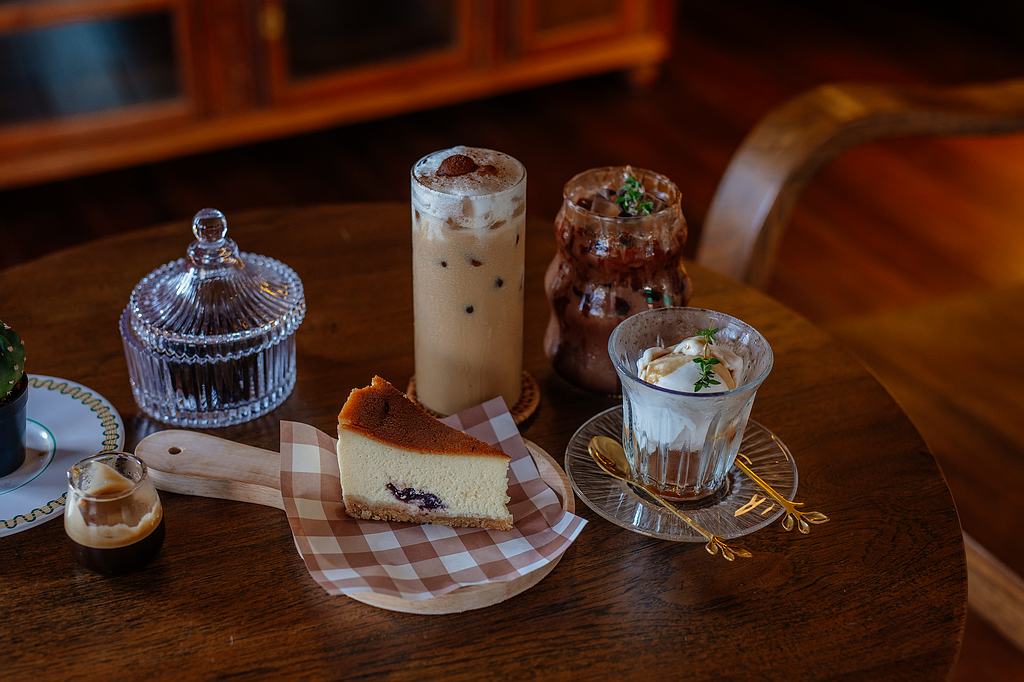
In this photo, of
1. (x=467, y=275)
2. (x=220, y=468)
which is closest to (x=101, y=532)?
(x=220, y=468)

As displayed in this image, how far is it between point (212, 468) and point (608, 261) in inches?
14.7

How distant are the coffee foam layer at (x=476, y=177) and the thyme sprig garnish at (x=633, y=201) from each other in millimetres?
114

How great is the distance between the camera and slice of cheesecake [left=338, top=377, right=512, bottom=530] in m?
0.85

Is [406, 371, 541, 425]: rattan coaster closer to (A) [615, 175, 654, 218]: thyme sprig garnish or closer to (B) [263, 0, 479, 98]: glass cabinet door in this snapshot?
(A) [615, 175, 654, 218]: thyme sprig garnish

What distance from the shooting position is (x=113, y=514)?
80 centimetres

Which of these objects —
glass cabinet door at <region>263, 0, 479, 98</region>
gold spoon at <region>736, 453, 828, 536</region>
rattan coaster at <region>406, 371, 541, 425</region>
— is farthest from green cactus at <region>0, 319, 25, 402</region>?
glass cabinet door at <region>263, 0, 479, 98</region>

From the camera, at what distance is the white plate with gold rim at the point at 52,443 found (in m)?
0.87

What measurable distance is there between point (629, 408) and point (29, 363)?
563 millimetres

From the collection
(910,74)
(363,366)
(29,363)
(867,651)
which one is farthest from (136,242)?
→ (910,74)

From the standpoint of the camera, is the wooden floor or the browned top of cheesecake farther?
the wooden floor

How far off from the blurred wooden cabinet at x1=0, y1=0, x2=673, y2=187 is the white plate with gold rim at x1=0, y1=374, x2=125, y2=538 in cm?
149

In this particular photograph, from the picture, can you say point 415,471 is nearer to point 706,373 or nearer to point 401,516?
point 401,516

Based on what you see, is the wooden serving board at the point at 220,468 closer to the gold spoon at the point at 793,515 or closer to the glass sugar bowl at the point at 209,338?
the glass sugar bowl at the point at 209,338

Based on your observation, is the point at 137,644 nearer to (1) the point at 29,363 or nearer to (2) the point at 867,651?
(1) the point at 29,363
